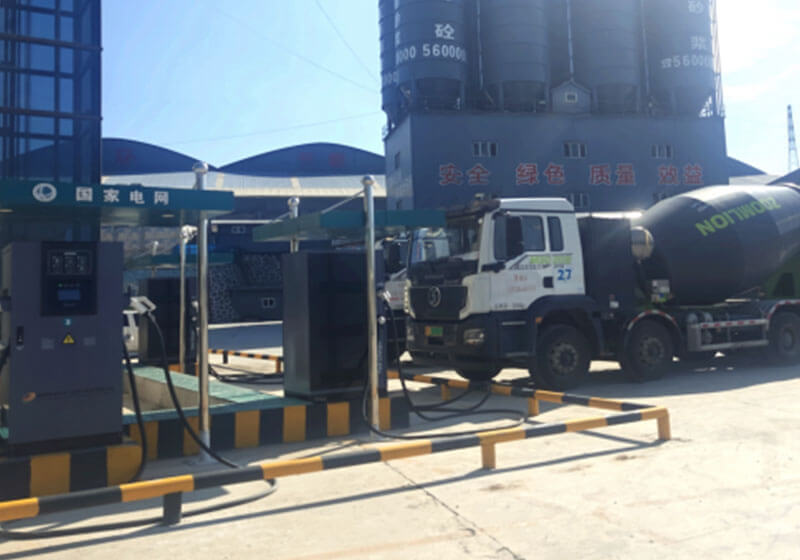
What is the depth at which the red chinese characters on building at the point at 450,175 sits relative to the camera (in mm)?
33875

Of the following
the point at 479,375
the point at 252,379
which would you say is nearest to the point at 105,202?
the point at 252,379

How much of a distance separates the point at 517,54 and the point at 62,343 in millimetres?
33645

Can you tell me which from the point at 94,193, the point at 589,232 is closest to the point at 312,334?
the point at 94,193

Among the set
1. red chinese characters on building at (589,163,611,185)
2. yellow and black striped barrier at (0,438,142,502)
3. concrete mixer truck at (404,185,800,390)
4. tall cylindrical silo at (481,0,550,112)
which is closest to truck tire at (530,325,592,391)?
concrete mixer truck at (404,185,800,390)

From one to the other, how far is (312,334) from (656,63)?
37467 millimetres

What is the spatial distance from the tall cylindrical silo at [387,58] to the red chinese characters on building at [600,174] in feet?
38.0

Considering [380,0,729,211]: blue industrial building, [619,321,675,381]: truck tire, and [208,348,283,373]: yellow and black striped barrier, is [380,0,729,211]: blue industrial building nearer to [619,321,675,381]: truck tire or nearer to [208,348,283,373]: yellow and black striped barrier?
[208,348,283,373]: yellow and black striped barrier

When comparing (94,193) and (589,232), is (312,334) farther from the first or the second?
(589,232)

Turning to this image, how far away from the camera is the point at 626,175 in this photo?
1443 inches

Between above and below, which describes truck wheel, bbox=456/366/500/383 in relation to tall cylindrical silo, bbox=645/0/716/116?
below

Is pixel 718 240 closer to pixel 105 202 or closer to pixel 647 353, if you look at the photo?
pixel 647 353

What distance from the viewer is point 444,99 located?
116 ft

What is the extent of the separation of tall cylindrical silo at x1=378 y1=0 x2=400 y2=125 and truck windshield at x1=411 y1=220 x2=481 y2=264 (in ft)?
94.7

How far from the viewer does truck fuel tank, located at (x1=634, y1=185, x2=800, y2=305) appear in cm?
1124
